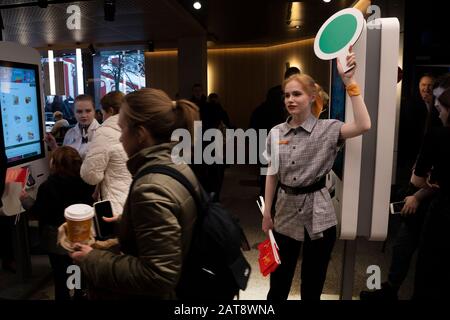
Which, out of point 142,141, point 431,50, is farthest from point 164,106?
point 431,50

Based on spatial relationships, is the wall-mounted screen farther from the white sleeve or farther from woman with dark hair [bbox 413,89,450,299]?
woman with dark hair [bbox 413,89,450,299]

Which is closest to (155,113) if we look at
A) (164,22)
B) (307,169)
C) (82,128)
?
(307,169)

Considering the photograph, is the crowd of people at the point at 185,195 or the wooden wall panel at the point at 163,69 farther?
the wooden wall panel at the point at 163,69

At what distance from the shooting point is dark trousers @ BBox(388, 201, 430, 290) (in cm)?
250

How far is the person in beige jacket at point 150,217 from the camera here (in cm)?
119

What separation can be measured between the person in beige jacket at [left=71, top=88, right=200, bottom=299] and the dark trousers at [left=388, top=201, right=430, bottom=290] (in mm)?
1800

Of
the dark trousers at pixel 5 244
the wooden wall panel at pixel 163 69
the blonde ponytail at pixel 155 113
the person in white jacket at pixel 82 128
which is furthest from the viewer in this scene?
the wooden wall panel at pixel 163 69

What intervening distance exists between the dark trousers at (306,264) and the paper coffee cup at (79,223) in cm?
111

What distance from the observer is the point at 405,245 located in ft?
8.36

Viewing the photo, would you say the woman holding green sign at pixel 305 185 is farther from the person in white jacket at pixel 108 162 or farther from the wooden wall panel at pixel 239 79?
the wooden wall panel at pixel 239 79

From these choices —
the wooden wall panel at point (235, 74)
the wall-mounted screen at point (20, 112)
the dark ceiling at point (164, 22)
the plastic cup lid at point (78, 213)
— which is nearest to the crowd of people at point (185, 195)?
the plastic cup lid at point (78, 213)
